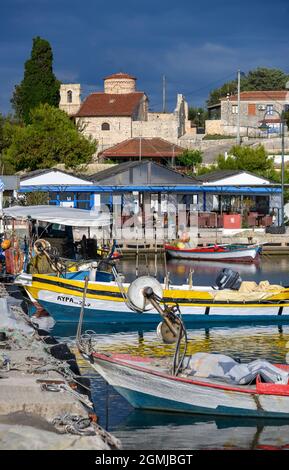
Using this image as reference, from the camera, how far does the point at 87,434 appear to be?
12.4 m

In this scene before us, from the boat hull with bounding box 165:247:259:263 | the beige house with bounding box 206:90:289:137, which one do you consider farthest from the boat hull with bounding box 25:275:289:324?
the beige house with bounding box 206:90:289:137

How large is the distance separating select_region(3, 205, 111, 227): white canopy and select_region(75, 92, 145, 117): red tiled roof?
57.6 metres

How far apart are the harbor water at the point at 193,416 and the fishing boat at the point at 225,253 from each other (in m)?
4.71

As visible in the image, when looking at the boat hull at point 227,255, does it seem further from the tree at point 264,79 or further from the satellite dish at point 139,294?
the tree at point 264,79

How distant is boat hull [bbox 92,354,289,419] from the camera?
1611 cm

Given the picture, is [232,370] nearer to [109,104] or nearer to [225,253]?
[225,253]

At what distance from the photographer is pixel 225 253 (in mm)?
45219

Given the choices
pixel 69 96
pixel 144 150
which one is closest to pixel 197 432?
pixel 144 150

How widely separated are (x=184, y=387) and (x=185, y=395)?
0.22 meters

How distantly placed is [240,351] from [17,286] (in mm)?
9276

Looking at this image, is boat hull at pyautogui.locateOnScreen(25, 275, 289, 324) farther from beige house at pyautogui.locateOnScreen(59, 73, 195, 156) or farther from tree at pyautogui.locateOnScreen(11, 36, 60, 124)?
tree at pyautogui.locateOnScreen(11, 36, 60, 124)

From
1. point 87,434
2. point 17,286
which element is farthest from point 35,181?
point 87,434

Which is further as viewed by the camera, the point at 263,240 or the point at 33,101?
the point at 33,101
